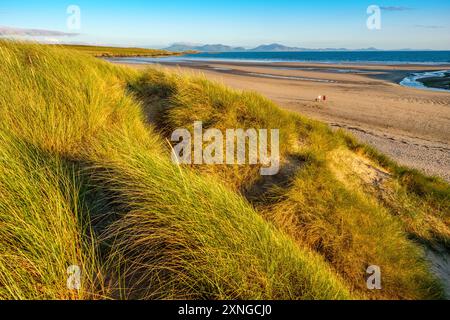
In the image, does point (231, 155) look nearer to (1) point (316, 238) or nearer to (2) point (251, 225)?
(1) point (316, 238)

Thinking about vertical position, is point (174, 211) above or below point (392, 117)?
below

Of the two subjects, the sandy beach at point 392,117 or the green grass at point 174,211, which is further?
the sandy beach at point 392,117

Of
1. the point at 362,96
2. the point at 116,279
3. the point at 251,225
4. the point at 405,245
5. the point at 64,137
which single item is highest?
the point at 362,96

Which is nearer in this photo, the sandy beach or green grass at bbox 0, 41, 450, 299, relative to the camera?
green grass at bbox 0, 41, 450, 299

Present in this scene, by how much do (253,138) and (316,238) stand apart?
2213 mm

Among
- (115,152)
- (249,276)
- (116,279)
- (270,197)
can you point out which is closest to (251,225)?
(249,276)

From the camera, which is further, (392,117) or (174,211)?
(392,117)

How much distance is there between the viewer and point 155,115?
6.45 m

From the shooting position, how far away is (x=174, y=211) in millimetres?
2662

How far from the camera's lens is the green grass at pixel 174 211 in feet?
7.59

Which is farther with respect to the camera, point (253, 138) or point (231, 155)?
point (253, 138)

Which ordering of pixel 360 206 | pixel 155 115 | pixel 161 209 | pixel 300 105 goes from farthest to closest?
pixel 300 105
pixel 155 115
pixel 360 206
pixel 161 209

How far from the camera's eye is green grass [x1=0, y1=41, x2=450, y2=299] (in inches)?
91.1

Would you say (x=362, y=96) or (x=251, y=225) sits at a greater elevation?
(x=362, y=96)
